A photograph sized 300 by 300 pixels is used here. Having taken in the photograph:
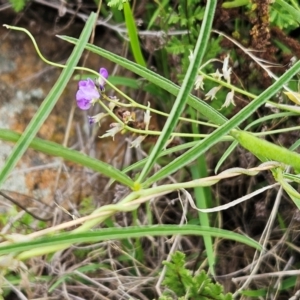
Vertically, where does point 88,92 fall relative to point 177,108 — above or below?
below

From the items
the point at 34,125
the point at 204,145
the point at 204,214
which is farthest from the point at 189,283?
the point at 34,125

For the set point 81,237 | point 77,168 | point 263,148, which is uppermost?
point 263,148

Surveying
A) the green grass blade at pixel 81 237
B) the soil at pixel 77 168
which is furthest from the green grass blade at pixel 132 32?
the green grass blade at pixel 81 237

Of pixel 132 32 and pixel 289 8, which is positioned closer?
pixel 289 8

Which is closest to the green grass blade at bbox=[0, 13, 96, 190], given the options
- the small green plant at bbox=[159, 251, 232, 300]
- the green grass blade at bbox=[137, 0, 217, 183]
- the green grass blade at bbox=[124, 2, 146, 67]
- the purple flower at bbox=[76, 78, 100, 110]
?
the green grass blade at bbox=[137, 0, 217, 183]

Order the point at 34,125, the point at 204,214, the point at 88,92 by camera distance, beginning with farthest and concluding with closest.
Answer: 1. the point at 204,214
2. the point at 88,92
3. the point at 34,125

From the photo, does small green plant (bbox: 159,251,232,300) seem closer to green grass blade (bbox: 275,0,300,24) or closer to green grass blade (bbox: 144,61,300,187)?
green grass blade (bbox: 144,61,300,187)

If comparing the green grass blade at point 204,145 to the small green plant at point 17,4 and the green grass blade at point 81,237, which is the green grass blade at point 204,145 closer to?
the green grass blade at point 81,237

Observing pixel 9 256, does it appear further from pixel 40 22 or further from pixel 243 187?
pixel 40 22

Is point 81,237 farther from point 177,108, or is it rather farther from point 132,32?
point 132,32
